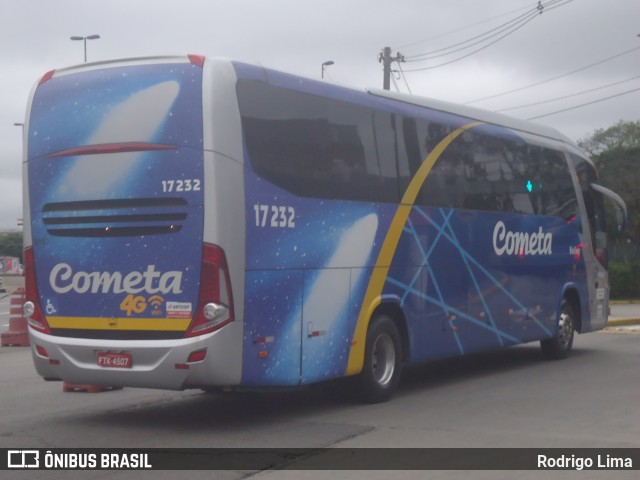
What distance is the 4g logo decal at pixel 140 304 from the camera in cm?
978

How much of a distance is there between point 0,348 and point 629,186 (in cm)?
3817

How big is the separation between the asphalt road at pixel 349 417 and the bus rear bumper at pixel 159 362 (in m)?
0.56

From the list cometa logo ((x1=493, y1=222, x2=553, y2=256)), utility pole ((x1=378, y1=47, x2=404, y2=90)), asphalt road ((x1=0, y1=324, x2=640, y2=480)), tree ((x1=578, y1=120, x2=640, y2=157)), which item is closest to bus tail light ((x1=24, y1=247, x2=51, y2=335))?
asphalt road ((x1=0, y1=324, x2=640, y2=480))

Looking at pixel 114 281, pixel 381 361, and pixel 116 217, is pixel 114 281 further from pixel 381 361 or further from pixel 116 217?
pixel 381 361

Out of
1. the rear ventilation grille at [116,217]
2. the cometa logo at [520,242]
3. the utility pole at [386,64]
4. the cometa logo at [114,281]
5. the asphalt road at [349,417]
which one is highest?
the utility pole at [386,64]

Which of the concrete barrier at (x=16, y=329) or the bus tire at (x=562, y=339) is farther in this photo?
the concrete barrier at (x=16, y=329)

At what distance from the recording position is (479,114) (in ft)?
48.9

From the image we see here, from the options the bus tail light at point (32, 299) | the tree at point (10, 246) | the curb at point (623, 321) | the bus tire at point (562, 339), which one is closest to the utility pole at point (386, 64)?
the curb at point (623, 321)

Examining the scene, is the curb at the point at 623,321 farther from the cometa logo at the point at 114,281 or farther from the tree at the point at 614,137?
the tree at the point at 614,137

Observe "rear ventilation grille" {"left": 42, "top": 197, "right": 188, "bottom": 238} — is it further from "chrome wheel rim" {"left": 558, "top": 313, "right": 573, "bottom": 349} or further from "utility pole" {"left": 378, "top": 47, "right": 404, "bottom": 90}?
"utility pole" {"left": 378, "top": 47, "right": 404, "bottom": 90}

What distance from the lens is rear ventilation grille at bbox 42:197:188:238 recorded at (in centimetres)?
982

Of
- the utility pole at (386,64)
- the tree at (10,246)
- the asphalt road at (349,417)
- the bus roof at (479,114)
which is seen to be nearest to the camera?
the asphalt road at (349,417)

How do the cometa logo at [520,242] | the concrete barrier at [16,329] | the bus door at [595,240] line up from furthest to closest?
the concrete barrier at [16,329]
the bus door at [595,240]
the cometa logo at [520,242]

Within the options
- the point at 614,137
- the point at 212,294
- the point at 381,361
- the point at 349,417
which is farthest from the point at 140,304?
the point at 614,137
